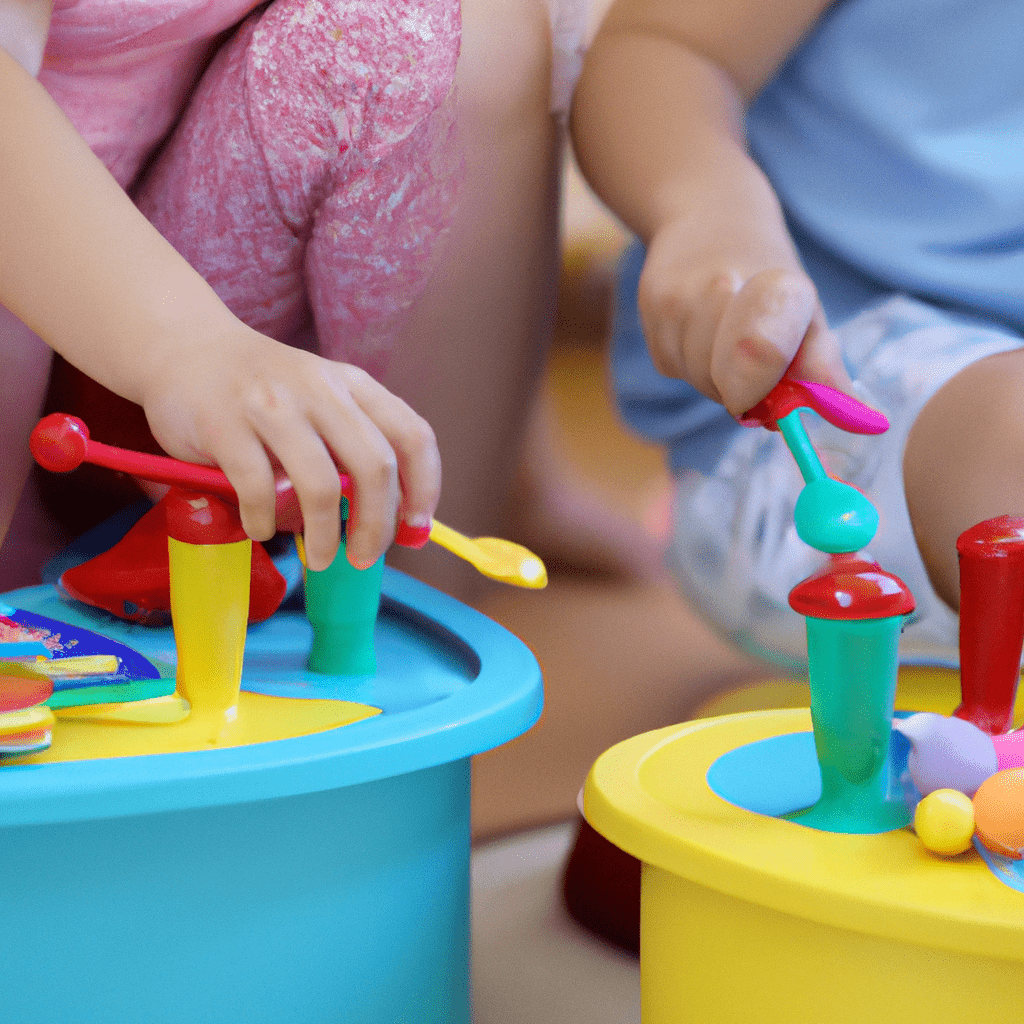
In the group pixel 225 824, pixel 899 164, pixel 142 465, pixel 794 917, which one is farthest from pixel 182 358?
pixel 899 164

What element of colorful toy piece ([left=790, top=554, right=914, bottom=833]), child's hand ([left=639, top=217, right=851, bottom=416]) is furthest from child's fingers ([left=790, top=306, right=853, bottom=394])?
colorful toy piece ([left=790, top=554, right=914, bottom=833])

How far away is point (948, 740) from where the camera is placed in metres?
0.40

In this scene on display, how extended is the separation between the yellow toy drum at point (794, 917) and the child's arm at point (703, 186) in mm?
168

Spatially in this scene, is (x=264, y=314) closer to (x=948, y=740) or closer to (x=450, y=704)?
(x=450, y=704)

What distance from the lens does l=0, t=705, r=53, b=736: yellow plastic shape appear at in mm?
385

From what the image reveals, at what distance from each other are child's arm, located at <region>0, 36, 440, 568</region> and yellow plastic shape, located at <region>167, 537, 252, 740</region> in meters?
0.03

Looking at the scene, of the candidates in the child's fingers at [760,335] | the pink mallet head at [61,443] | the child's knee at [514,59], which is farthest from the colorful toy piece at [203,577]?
the child's knee at [514,59]

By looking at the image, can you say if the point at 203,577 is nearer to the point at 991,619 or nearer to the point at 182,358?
the point at 182,358

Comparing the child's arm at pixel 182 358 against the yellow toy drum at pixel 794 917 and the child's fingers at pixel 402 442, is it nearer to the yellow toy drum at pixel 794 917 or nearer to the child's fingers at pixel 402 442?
the child's fingers at pixel 402 442

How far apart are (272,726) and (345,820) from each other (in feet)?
0.14

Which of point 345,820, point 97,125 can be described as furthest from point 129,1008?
point 97,125

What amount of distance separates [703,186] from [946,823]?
363mm

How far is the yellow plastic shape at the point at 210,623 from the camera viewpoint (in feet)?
1.41

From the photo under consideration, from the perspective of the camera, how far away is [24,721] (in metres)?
0.39
